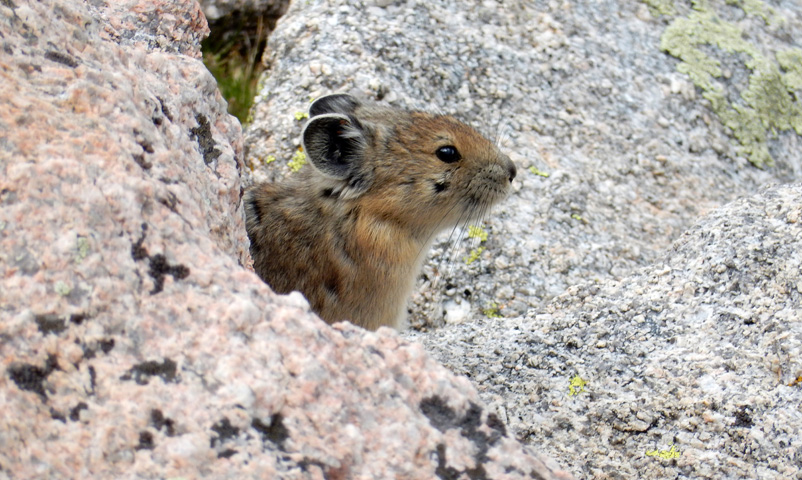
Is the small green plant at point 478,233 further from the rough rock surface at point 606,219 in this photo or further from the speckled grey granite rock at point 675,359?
the speckled grey granite rock at point 675,359

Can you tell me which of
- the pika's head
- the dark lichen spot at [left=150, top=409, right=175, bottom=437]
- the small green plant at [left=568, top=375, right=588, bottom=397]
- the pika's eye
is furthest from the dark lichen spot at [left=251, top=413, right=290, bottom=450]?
the pika's eye

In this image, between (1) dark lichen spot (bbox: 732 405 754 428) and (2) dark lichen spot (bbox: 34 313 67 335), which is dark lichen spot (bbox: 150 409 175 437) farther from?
(1) dark lichen spot (bbox: 732 405 754 428)

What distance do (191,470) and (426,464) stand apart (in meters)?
0.68

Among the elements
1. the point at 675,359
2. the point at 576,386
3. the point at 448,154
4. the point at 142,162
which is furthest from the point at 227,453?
the point at 448,154

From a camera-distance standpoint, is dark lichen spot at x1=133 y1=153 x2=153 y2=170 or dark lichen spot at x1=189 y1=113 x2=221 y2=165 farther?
dark lichen spot at x1=189 y1=113 x2=221 y2=165

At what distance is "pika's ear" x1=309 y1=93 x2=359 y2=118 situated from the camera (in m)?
5.77

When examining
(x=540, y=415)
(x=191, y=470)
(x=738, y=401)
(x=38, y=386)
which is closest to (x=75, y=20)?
(x=38, y=386)

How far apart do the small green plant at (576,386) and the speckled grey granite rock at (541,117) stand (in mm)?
2062

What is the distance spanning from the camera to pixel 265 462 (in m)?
2.34

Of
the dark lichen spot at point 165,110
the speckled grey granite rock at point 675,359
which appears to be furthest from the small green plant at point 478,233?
the dark lichen spot at point 165,110

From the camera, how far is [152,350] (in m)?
2.50

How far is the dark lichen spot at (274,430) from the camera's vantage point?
241 cm

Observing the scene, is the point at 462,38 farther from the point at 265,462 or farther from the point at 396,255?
the point at 265,462

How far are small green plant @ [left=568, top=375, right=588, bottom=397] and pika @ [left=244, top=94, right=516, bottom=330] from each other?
5.90 ft
